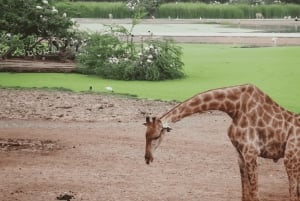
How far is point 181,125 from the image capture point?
1408 centimetres

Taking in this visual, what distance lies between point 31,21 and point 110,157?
1149 centimetres

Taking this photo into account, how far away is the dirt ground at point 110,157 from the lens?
9.18 m

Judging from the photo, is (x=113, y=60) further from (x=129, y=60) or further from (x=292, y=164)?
(x=292, y=164)

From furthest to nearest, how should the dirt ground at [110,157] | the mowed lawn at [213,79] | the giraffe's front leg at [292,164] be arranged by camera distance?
1. the mowed lawn at [213,79]
2. the dirt ground at [110,157]
3. the giraffe's front leg at [292,164]

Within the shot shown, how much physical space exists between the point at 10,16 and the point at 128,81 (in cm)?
468

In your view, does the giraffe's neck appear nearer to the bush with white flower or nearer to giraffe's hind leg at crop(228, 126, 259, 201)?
giraffe's hind leg at crop(228, 126, 259, 201)

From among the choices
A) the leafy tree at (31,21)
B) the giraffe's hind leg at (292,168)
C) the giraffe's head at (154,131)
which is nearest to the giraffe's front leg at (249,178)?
the giraffe's hind leg at (292,168)

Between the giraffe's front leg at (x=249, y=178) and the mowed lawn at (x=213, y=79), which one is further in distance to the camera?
the mowed lawn at (x=213, y=79)

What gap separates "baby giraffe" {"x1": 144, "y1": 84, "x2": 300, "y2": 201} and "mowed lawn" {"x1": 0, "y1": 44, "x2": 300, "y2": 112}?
25.1 ft

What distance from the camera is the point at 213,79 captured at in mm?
19438

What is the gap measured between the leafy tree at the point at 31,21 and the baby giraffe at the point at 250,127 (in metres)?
15.0

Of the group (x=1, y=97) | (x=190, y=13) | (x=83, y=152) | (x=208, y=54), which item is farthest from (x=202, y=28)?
(x=83, y=152)

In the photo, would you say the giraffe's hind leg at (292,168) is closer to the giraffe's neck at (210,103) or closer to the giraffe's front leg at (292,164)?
the giraffe's front leg at (292,164)

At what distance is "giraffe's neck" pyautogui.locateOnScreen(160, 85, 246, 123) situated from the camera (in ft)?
23.3
